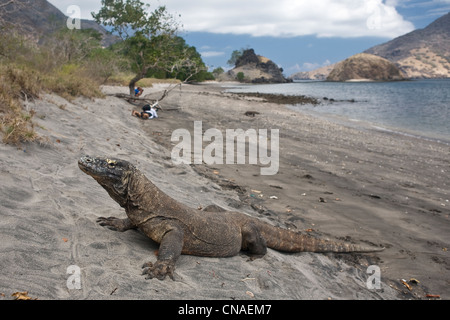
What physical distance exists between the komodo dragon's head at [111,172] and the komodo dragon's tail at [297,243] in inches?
87.4

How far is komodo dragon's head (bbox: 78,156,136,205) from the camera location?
371 cm

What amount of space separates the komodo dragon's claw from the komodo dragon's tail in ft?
6.56

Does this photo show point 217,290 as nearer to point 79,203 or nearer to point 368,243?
point 79,203

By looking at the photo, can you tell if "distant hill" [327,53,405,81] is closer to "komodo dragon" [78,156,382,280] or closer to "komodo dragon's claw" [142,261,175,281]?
"komodo dragon" [78,156,382,280]

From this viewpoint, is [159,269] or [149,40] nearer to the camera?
[159,269]

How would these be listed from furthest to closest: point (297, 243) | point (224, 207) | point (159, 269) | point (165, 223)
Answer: point (224, 207) < point (297, 243) < point (165, 223) < point (159, 269)

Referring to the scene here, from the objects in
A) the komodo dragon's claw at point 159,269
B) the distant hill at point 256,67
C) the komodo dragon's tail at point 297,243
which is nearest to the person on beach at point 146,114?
the komodo dragon's tail at point 297,243

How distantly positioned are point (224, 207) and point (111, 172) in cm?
314

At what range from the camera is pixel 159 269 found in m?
3.54

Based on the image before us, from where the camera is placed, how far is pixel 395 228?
669 centimetres

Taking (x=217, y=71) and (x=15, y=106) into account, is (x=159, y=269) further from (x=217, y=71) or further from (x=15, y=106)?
(x=217, y=71)

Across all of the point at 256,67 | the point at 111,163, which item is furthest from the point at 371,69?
the point at 111,163

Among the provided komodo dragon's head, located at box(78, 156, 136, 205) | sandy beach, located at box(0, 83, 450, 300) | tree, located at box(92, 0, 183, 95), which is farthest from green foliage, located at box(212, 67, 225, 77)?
komodo dragon's head, located at box(78, 156, 136, 205)
